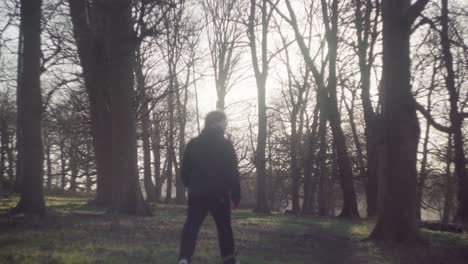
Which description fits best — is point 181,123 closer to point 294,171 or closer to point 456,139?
A: point 294,171

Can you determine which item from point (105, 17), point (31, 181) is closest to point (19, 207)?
point (31, 181)

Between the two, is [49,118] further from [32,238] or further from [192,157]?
[192,157]

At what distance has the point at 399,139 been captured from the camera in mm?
8883

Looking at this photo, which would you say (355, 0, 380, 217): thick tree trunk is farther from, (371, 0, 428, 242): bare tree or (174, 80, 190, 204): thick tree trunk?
(174, 80, 190, 204): thick tree trunk

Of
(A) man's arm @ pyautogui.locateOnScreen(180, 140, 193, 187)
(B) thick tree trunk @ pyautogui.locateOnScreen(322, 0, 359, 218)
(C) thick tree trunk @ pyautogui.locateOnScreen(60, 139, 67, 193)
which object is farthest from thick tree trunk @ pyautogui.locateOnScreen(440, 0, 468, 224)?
(C) thick tree trunk @ pyautogui.locateOnScreen(60, 139, 67, 193)

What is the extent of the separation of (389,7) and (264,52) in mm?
13879

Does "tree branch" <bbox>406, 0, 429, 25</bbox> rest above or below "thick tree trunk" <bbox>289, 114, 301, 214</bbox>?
above

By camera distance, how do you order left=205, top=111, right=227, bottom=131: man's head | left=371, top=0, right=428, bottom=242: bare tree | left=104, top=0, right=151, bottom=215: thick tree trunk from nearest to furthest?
left=205, top=111, right=227, bottom=131: man's head < left=371, top=0, right=428, bottom=242: bare tree < left=104, top=0, right=151, bottom=215: thick tree trunk

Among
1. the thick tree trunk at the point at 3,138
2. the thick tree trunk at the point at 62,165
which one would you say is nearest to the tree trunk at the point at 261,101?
the thick tree trunk at the point at 62,165

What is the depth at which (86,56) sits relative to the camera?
1545 cm

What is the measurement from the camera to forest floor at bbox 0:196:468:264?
21.6ft

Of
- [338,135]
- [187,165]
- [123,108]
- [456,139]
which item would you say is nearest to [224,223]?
[187,165]

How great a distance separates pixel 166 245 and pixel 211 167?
8.97ft

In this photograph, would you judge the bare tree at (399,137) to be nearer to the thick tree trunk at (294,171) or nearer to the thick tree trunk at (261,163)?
the thick tree trunk at (261,163)
